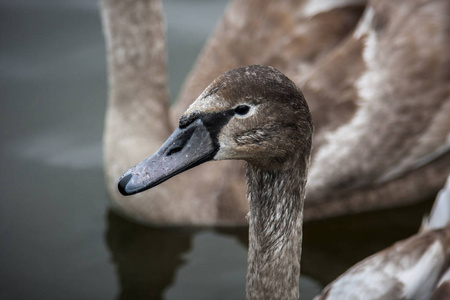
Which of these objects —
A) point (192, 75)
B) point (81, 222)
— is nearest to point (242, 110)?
point (81, 222)

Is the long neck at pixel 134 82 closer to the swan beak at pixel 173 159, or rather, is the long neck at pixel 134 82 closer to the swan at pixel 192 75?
the swan at pixel 192 75

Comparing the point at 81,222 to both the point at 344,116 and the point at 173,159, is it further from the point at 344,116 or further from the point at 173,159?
the point at 173,159

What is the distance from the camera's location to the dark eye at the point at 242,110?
2.53 m

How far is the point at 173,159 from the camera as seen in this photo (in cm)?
256

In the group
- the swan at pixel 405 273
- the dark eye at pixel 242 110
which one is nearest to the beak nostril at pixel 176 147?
the dark eye at pixel 242 110

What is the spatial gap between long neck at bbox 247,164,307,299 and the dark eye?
28 cm

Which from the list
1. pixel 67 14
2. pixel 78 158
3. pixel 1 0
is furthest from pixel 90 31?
pixel 78 158

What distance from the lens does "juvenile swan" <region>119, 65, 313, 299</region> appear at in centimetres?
251

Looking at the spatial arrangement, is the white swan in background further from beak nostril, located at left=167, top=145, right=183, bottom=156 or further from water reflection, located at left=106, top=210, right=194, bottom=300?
beak nostril, located at left=167, top=145, right=183, bottom=156

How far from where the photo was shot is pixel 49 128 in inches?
204

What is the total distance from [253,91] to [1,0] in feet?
13.0

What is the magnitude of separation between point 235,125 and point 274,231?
0.49 meters

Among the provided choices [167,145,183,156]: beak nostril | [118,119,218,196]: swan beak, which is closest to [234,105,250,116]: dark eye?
[118,119,218,196]: swan beak

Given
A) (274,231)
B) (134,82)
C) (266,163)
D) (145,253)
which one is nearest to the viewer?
(266,163)
